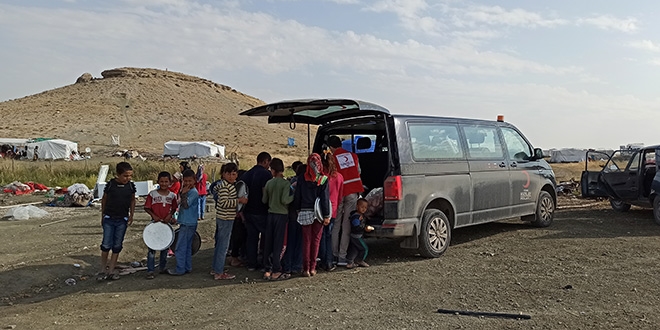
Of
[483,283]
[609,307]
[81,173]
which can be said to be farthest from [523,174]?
[81,173]

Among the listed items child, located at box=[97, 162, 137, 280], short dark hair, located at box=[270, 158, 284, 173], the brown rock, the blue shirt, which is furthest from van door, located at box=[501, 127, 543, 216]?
the brown rock

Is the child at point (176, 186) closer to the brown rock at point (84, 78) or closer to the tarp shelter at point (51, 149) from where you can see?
the tarp shelter at point (51, 149)

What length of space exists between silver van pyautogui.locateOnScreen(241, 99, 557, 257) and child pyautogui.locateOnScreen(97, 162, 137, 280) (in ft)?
7.46

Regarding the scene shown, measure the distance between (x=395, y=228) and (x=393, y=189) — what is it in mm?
521

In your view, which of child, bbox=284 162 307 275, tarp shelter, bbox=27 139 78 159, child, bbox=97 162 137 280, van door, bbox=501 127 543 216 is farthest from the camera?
tarp shelter, bbox=27 139 78 159

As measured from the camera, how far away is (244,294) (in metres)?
6.73

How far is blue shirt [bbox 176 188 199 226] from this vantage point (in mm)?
7780

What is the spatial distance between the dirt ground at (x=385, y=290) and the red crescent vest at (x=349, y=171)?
1094 mm

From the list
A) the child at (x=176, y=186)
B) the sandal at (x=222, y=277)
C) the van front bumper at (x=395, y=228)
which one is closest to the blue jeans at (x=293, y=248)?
the sandal at (x=222, y=277)

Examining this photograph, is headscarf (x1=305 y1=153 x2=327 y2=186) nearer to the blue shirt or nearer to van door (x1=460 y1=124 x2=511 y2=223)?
the blue shirt

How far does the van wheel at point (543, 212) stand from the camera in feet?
34.0

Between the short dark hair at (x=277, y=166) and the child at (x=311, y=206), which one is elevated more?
the short dark hair at (x=277, y=166)

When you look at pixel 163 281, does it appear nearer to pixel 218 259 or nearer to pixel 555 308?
pixel 218 259

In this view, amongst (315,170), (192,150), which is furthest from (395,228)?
(192,150)
